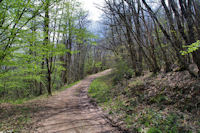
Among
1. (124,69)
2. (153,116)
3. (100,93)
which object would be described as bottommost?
(100,93)

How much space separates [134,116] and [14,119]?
5052 millimetres

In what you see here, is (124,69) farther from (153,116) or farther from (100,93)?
(153,116)

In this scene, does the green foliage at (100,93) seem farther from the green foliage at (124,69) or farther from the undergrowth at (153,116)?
the undergrowth at (153,116)

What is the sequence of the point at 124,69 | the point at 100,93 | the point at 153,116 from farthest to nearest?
the point at 124,69, the point at 100,93, the point at 153,116

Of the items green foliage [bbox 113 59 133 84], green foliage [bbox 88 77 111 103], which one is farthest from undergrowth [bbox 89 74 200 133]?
green foliage [bbox 113 59 133 84]

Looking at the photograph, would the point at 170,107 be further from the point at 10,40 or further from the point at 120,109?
the point at 10,40

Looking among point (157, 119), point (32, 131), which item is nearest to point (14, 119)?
point (32, 131)

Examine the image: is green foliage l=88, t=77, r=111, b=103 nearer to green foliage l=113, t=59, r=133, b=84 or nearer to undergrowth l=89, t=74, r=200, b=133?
green foliage l=113, t=59, r=133, b=84

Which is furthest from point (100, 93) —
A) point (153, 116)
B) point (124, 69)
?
point (153, 116)

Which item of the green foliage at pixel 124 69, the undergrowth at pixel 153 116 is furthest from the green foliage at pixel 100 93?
the undergrowth at pixel 153 116

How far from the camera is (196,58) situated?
5.25m

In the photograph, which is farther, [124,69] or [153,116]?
[124,69]

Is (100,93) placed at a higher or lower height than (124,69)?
lower

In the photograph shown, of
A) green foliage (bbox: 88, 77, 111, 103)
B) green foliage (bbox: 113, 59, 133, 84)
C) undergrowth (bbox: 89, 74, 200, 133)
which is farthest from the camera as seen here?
green foliage (bbox: 113, 59, 133, 84)
